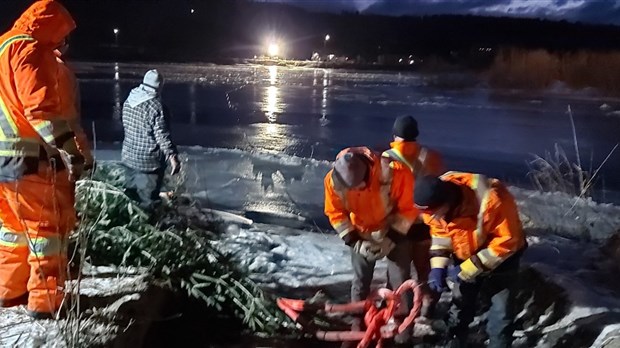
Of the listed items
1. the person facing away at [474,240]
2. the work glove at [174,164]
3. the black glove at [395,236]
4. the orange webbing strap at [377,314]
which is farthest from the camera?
the work glove at [174,164]

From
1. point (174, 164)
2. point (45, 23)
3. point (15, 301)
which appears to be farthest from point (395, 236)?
point (45, 23)

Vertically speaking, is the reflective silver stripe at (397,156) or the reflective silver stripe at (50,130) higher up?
the reflective silver stripe at (50,130)

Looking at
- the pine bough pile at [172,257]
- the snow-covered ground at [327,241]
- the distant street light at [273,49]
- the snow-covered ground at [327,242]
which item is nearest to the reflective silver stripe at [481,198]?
the snow-covered ground at [327,242]

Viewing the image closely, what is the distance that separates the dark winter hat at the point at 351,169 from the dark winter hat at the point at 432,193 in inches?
13.0

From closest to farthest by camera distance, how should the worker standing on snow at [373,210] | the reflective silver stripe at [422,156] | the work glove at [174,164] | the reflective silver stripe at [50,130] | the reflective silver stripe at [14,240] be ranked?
the reflective silver stripe at [50,130]
the reflective silver stripe at [14,240]
the worker standing on snow at [373,210]
the reflective silver stripe at [422,156]
the work glove at [174,164]

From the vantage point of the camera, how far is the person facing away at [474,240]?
3350mm

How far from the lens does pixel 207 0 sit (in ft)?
19.3

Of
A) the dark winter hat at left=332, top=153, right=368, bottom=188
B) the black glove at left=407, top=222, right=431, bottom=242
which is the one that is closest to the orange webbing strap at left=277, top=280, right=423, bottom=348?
the black glove at left=407, top=222, right=431, bottom=242

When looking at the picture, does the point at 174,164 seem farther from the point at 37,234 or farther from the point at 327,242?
the point at 327,242

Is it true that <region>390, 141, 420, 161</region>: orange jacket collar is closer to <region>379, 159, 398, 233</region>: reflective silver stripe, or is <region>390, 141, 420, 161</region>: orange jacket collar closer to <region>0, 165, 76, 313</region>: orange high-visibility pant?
<region>379, 159, 398, 233</region>: reflective silver stripe

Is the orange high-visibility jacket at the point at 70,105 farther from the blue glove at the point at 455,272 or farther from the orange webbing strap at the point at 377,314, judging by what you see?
the blue glove at the point at 455,272

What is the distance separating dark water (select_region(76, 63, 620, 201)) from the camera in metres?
7.00

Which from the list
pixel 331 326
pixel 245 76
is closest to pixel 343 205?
pixel 331 326

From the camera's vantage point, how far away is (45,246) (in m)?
3.18
